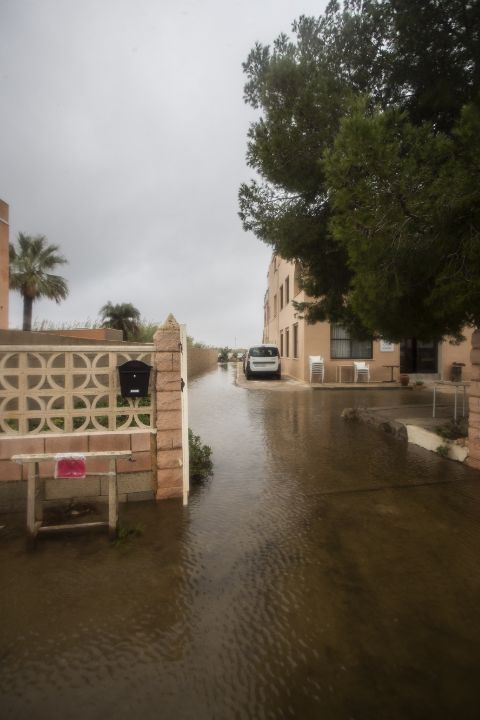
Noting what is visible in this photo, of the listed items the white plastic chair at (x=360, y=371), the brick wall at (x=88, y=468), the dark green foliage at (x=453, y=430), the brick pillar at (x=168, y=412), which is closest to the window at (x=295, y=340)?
the white plastic chair at (x=360, y=371)

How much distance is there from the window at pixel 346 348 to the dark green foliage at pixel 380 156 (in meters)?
9.60

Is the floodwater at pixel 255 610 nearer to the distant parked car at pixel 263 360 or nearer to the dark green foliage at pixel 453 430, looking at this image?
the dark green foliage at pixel 453 430

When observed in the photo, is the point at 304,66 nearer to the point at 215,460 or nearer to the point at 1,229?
the point at 215,460

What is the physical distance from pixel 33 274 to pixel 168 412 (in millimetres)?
25613

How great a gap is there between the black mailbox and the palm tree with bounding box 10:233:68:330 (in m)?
23.5

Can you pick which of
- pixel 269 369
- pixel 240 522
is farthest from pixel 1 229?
pixel 240 522

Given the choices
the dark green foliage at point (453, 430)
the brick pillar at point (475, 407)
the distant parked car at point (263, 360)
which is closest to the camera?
the brick pillar at point (475, 407)

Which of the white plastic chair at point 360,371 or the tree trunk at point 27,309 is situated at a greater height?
the tree trunk at point 27,309

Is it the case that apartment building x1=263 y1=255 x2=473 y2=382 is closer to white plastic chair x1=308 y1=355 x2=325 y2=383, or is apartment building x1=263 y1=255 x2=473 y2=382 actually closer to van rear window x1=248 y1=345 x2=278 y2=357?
white plastic chair x1=308 y1=355 x2=325 y2=383

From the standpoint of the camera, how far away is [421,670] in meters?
1.87

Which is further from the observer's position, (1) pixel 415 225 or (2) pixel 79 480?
(1) pixel 415 225

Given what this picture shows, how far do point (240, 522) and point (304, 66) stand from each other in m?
6.86

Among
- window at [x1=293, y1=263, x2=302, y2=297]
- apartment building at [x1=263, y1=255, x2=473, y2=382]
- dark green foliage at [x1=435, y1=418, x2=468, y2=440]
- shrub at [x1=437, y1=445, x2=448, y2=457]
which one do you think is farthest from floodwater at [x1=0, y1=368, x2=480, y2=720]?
apartment building at [x1=263, y1=255, x2=473, y2=382]

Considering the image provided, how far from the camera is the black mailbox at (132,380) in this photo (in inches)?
151
